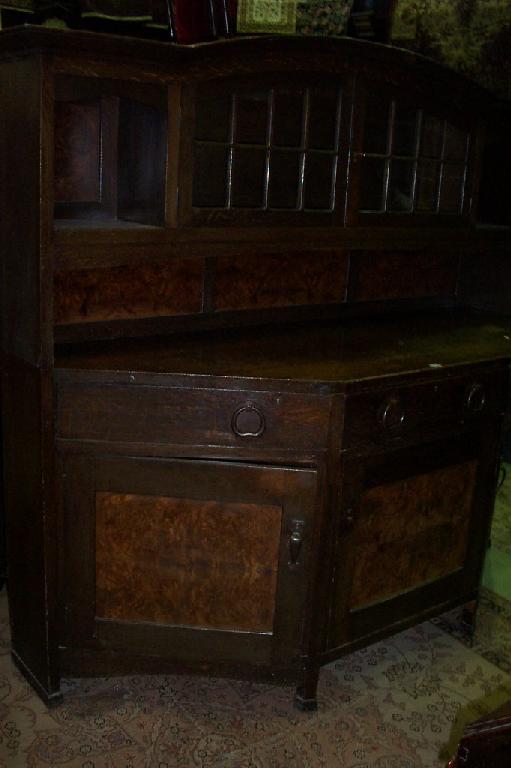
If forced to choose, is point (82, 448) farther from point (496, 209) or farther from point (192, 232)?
point (496, 209)

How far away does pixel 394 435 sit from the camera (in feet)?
6.80

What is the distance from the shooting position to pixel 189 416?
1.90m

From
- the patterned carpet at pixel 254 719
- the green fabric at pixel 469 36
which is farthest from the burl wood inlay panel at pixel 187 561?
the green fabric at pixel 469 36

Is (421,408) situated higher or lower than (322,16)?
lower

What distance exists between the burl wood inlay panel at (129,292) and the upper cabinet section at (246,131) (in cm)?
16

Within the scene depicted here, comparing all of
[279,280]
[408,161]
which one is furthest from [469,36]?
[279,280]

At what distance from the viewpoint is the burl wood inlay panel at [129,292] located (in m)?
2.13

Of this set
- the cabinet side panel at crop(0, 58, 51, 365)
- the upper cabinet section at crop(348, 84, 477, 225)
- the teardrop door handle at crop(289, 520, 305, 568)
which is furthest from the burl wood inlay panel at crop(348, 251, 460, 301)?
the cabinet side panel at crop(0, 58, 51, 365)

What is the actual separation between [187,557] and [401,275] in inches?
54.1

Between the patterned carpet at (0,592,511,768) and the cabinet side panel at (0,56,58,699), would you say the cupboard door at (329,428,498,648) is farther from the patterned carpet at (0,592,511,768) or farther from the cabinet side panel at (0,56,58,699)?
the cabinet side panel at (0,56,58,699)

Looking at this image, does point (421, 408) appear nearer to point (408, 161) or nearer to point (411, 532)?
point (411, 532)

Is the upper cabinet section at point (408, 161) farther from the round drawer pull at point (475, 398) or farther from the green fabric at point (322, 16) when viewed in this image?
the round drawer pull at point (475, 398)

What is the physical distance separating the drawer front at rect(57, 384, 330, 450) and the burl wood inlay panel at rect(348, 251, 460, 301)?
891mm

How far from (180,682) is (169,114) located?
4.97 ft
